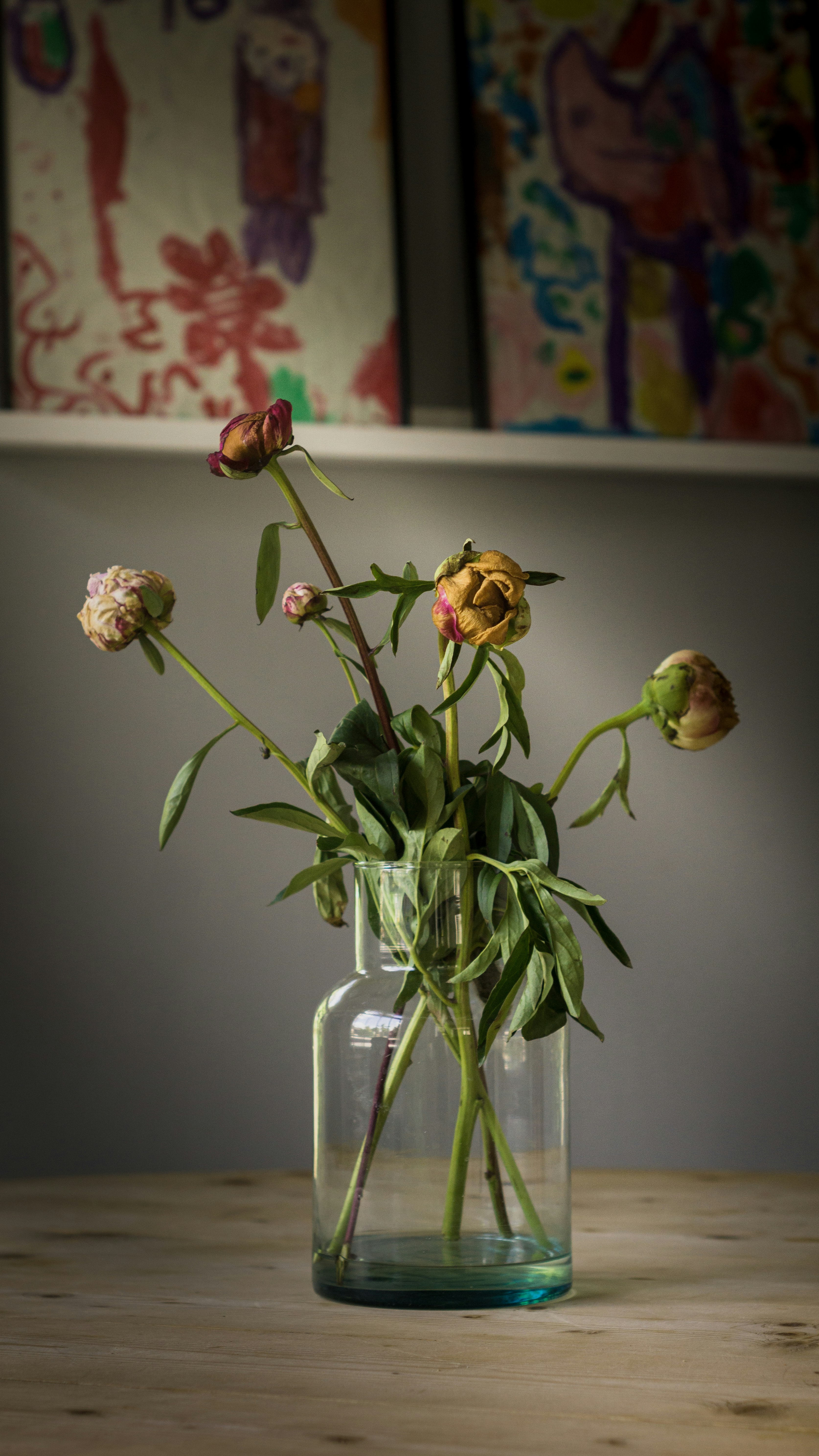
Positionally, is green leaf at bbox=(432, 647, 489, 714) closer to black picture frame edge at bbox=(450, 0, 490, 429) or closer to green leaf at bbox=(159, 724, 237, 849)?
green leaf at bbox=(159, 724, 237, 849)

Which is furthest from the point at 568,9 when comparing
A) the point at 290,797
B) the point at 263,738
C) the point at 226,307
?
the point at 263,738

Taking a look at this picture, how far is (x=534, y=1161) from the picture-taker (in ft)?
2.70

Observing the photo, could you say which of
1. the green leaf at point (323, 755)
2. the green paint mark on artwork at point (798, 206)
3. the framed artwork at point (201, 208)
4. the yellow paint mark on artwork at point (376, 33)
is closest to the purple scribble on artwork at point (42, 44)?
the framed artwork at point (201, 208)

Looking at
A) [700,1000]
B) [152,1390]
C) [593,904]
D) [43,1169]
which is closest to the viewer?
[152,1390]

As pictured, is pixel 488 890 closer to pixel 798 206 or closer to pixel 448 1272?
pixel 448 1272

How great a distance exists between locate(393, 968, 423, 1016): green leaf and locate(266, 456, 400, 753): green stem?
138mm

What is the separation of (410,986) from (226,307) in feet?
3.65

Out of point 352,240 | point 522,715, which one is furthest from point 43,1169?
point 352,240

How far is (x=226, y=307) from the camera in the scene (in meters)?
1.67

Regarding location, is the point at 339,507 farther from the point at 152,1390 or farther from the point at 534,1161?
the point at 152,1390

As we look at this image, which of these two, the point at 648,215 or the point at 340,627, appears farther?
the point at 648,215

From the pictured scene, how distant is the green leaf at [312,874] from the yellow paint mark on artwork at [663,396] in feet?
3.46

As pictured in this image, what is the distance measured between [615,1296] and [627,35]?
1.58 m

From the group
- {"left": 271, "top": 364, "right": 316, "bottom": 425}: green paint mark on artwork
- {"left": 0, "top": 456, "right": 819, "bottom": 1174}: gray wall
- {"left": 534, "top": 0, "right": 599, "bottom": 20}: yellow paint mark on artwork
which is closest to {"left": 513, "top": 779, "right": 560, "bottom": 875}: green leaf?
{"left": 0, "top": 456, "right": 819, "bottom": 1174}: gray wall
